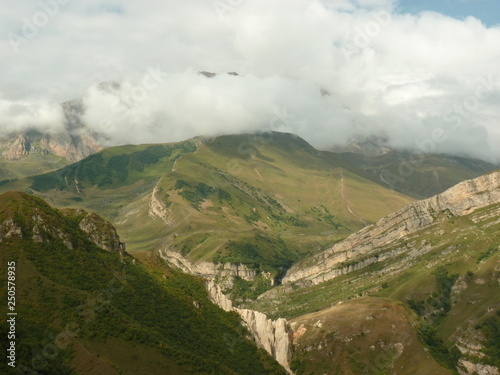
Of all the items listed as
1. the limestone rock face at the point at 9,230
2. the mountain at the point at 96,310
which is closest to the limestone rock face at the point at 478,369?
the mountain at the point at 96,310

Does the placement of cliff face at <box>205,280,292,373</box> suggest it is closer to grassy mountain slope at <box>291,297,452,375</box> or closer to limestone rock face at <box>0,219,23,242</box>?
grassy mountain slope at <box>291,297,452,375</box>

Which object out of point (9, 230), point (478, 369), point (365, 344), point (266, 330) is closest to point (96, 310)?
point (9, 230)

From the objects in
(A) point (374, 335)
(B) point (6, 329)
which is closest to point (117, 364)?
(B) point (6, 329)

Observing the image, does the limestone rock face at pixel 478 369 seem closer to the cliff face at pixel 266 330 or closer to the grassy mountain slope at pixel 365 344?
the grassy mountain slope at pixel 365 344

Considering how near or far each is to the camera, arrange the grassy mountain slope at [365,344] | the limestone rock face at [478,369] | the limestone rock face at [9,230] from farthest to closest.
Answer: the limestone rock face at [478,369] → the grassy mountain slope at [365,344] → the limestone rock face at [9,230]

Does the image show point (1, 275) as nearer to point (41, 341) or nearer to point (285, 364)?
point (41, 341)

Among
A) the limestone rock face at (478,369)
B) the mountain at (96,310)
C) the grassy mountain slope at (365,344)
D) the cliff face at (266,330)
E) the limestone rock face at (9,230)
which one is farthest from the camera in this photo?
the limestone rock face at (478,369)
